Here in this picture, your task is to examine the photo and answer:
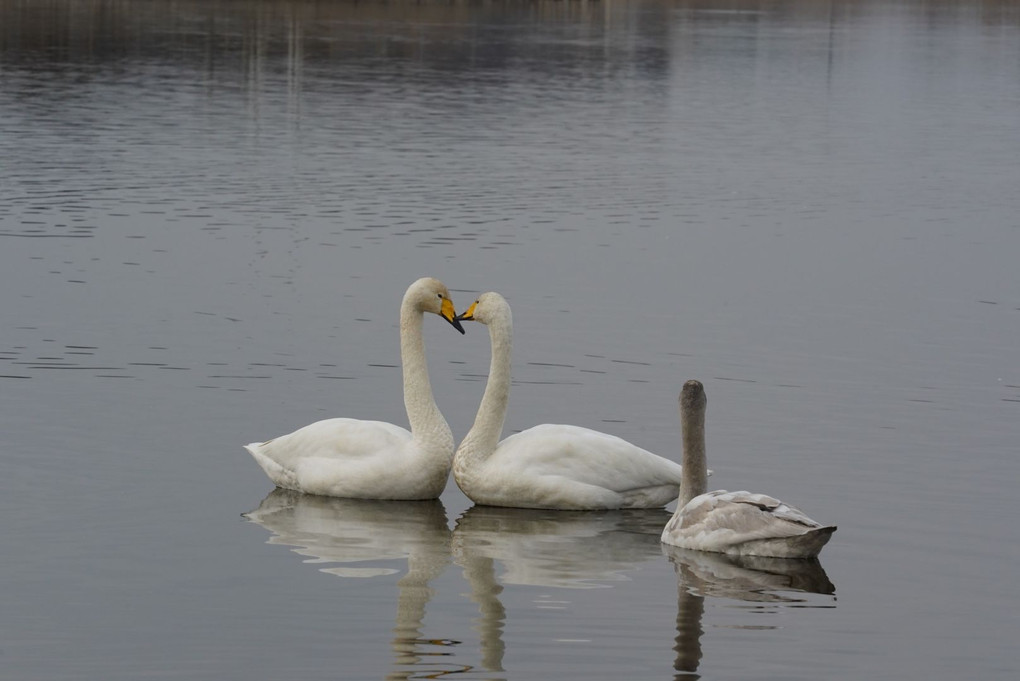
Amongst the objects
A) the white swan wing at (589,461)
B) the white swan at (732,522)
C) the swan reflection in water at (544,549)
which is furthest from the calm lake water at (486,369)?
the white swan wing at (589,461)

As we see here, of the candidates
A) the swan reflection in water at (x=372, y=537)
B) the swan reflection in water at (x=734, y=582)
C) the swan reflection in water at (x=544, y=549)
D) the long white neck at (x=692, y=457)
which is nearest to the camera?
the swan reflection in water at (x=734, y=582)

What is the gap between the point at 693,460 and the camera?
1062 cm

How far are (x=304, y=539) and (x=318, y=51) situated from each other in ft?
166

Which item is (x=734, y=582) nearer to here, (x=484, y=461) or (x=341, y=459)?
(x=484, y=461)

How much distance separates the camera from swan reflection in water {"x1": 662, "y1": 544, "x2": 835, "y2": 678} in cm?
914

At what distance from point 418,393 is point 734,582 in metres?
2.73

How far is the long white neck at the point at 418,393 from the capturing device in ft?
37.8

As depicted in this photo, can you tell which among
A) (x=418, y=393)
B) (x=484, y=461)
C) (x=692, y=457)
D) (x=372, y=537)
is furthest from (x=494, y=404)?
(x=692, y=457)

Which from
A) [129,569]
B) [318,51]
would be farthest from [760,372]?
[318,51]

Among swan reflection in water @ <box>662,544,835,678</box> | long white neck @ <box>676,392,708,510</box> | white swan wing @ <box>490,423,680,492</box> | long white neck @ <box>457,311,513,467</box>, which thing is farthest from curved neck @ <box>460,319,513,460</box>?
swan reflection in water @ <box>662,544,835,678</box>

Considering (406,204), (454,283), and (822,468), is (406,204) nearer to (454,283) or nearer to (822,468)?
(454,283)

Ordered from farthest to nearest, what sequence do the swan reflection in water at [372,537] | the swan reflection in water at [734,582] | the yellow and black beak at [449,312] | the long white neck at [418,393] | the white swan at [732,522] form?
the yellow and black beak at [449,312]
the long white neck at [418,393]
the white swan at [732,522]
the swan reflection in water at [372,537]
the swan reflection in water at [734,582]

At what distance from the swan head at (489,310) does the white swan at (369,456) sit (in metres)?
0.14

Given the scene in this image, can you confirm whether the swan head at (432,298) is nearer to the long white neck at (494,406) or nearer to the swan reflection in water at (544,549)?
the long white neck at (494,406)
